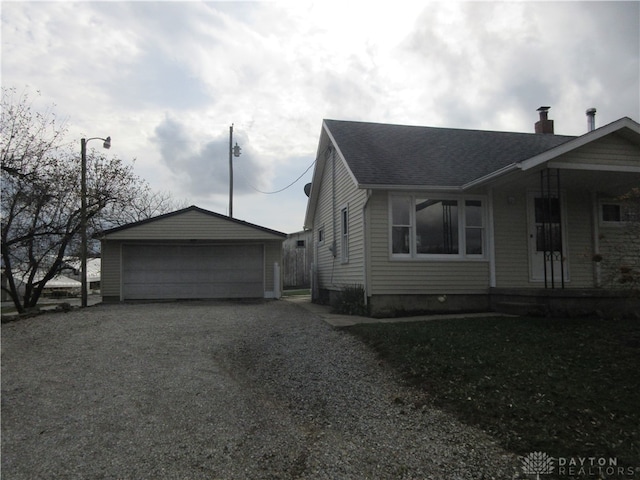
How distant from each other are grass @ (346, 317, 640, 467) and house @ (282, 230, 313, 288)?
59.9 feet

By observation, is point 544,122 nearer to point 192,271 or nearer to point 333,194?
point 333,194

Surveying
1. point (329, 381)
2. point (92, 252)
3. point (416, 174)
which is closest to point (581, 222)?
point (416, 174)

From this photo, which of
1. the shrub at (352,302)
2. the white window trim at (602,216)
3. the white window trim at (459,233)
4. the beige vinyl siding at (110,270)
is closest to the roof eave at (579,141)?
the white window trim at (459,233)

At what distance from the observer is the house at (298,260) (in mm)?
26469

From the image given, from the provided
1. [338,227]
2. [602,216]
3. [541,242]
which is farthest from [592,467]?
[338,227]

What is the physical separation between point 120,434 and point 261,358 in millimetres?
2703

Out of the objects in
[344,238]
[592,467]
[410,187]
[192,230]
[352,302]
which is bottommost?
[592,467]

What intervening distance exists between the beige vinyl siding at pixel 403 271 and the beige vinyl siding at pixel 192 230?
6638mm

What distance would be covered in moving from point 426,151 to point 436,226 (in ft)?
9.08

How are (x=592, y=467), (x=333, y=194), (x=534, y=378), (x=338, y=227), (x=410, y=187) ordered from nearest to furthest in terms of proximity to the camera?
(x=592, y=467)
(x=534, y=378)
(x=410, y=187)
(x=338, y=227)
(x=333, y=194)

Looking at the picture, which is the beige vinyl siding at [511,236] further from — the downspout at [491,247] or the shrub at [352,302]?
the shrub at [352,302]

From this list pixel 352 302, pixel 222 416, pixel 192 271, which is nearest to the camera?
pixel 222 416

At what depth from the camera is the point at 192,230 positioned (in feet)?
54.3

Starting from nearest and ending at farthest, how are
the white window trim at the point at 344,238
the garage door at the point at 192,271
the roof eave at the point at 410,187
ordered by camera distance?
1. the roof eave at the point at 410,187
2. the white window trim at the point at 344,238
3. the garage door at the point at 192,271
